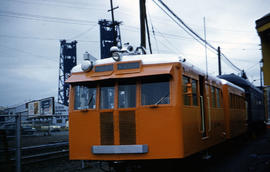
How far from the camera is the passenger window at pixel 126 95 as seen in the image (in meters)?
6.70

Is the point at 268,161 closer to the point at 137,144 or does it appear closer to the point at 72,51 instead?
the point at 137,144

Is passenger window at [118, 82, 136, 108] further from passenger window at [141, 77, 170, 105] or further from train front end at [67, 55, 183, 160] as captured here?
passenger window at [141, 77, 170, 105]

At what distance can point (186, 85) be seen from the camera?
22.7 ft

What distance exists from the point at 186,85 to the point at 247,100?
11.8 m

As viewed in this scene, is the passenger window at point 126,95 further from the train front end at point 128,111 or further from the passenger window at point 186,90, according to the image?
the passenger window at point 186,90

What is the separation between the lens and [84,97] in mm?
7211

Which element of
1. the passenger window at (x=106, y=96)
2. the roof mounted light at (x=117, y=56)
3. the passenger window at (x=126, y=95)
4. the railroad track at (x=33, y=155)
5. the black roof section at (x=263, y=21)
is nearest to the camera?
the black roof section at (x=263, y=21)

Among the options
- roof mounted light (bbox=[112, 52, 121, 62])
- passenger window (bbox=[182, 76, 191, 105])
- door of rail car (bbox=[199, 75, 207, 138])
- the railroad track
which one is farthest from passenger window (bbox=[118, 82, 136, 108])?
the railroad track

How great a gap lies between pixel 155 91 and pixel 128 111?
72cm

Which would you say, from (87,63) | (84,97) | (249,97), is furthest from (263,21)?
(249,97)

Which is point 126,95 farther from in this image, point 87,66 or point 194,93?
point 194,93

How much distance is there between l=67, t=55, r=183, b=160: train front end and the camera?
631cm

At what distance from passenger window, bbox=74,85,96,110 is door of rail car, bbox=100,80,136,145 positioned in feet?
0.78

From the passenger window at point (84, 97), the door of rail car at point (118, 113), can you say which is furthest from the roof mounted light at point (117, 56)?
the passenger window at point (84, 97)
